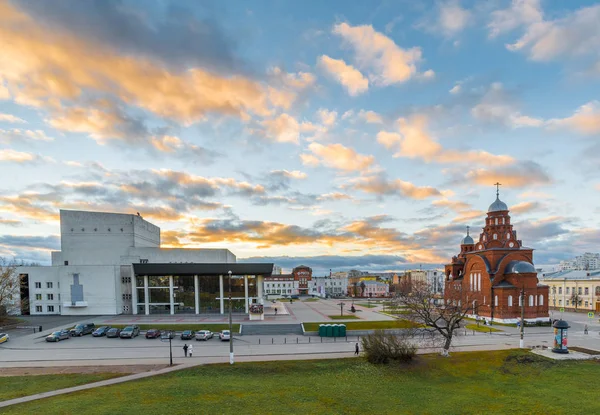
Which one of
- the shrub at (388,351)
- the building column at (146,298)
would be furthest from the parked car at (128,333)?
the shrub at (388,351)

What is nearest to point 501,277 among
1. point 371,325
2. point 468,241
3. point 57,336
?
point 468,241

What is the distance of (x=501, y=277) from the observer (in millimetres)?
54906

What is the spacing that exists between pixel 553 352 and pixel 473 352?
797 centimetres

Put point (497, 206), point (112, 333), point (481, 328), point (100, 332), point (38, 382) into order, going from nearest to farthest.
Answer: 1. point (38, 382)
2. point (112, 333)
3. point (100, 332)
4. point (481, 328)
5. point (497, 206)

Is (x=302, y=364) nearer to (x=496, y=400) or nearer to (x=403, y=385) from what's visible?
(x=403, y=385)

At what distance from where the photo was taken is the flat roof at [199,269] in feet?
195

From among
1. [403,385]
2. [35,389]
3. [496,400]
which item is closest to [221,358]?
[35,389]

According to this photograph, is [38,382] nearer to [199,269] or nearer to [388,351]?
[388,351]

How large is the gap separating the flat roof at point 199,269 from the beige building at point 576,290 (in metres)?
A: 65.1

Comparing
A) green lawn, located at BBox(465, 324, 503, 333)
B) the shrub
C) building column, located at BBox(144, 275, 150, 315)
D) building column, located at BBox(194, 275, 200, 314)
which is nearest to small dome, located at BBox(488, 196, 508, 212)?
green lawn, located at BBox(465, 324, 503, 333)

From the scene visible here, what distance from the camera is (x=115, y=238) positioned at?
208 feet

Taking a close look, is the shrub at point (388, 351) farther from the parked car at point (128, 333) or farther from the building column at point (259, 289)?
the building column at point (259, 289)

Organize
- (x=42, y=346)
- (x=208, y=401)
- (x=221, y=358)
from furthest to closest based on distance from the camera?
(x=42, y=346), (x=221, y=358), (x=208, y=401)

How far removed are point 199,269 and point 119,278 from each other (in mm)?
16959
